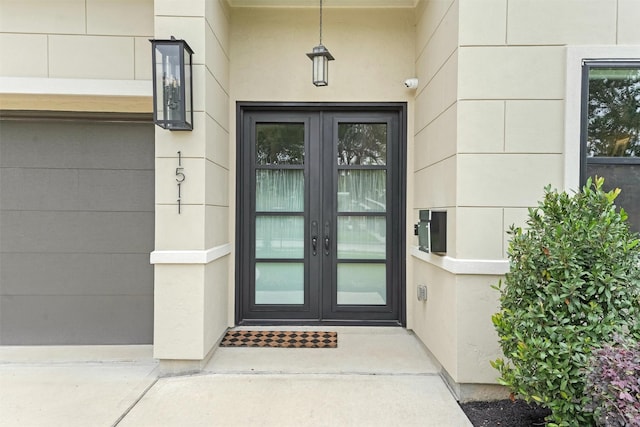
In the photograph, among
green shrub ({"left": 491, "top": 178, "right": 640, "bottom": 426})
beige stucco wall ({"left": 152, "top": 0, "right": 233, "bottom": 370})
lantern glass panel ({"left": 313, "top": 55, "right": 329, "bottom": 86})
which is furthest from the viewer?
lantern glass panel ({"left": 313, "top": 55, "right": 329, "bottom": 86})

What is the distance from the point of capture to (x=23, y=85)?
3.47 meters

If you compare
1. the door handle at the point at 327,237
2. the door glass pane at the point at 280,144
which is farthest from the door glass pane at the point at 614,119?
the door glass pane at the point at 280,144

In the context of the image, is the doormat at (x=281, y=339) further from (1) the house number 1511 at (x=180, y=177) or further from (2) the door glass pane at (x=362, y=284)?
(1) the house number 1511 at (x=180, y=177)

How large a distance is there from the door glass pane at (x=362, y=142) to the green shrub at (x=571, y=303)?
2220mm

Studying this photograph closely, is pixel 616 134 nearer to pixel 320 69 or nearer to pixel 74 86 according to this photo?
pixel 320 69

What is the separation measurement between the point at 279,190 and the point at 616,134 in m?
2.94

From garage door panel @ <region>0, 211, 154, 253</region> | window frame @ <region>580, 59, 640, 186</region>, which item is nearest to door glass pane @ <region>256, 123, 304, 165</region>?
garage door panel @ <region>0, 211, 154, 253</region>

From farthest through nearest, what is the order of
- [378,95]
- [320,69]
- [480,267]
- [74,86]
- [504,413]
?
[378,95] < [320,69] < [74,86] < [480,267] < [504,413]

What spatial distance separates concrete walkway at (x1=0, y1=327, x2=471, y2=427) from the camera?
254 centimetres

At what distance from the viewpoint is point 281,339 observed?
12.6 feet

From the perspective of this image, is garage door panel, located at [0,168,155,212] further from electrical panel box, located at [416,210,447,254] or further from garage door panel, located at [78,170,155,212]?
electrical panel box, located at [416,210,447,254]

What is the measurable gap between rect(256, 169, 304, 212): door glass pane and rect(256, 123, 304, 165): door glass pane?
0.12m

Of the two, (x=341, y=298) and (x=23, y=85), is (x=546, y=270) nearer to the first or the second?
(x=341, y=298)

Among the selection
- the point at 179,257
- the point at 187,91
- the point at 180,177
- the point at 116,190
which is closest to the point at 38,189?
the point at 116,190
